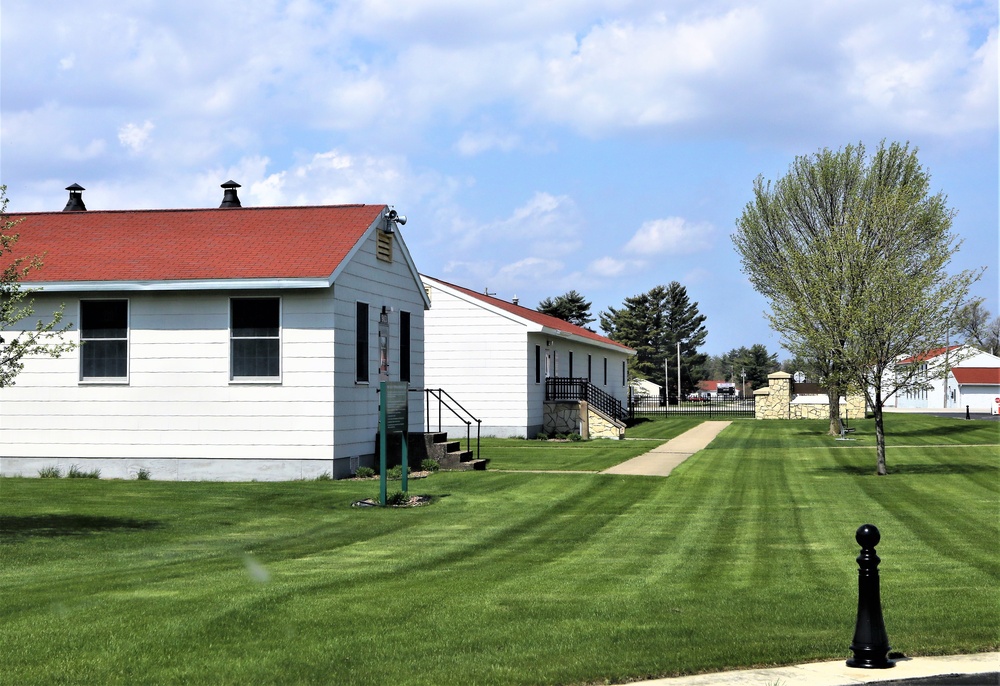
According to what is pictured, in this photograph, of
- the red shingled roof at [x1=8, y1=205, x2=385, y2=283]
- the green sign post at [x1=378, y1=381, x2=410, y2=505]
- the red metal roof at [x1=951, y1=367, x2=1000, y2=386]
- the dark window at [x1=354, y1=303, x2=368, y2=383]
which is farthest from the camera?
the red metal roof at [x1=951, y1=367, x2=1000, y2=386]

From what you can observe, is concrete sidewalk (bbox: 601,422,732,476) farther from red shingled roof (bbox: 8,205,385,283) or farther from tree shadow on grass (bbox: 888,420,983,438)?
red shingled roof (bbox: 8,205,385,283)

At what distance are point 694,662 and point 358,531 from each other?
733 centimetres

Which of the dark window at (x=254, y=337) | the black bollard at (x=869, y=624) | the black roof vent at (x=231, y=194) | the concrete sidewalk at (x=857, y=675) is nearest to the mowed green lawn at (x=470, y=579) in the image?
the concrete sidewalk at (x=857, y=675)

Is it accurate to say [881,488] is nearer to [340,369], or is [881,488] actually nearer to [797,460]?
[797,460]

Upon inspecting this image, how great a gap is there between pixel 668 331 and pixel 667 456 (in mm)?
94137

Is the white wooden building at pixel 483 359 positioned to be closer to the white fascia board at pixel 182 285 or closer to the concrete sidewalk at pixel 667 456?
the concrete sidewalk at pixel 667 456

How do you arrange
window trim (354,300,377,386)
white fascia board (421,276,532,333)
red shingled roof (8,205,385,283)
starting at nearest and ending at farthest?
red shingled roof (8,205,385,283) < window trim (354,300,377,386) < white fascia board (421,276,532,333)

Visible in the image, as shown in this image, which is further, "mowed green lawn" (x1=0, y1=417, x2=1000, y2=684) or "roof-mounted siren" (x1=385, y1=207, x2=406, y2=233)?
"roof-mounted siren" (x1=385, y1=207, x2=406, y2=233)

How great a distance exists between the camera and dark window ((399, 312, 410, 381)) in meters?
23.4

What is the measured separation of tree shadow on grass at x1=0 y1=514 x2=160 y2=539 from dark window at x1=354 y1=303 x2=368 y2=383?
731 centimetres

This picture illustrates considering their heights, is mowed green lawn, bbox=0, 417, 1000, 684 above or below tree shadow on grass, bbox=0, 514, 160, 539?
below

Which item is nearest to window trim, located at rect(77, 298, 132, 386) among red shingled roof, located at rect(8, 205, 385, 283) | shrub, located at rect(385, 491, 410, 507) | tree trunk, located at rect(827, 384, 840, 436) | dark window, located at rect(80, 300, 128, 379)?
dark window, located at rect(80, 300, 128, 379)

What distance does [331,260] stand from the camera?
65.5 ft

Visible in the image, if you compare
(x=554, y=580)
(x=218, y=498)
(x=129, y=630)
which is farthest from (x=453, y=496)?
(x=129, y=630)
